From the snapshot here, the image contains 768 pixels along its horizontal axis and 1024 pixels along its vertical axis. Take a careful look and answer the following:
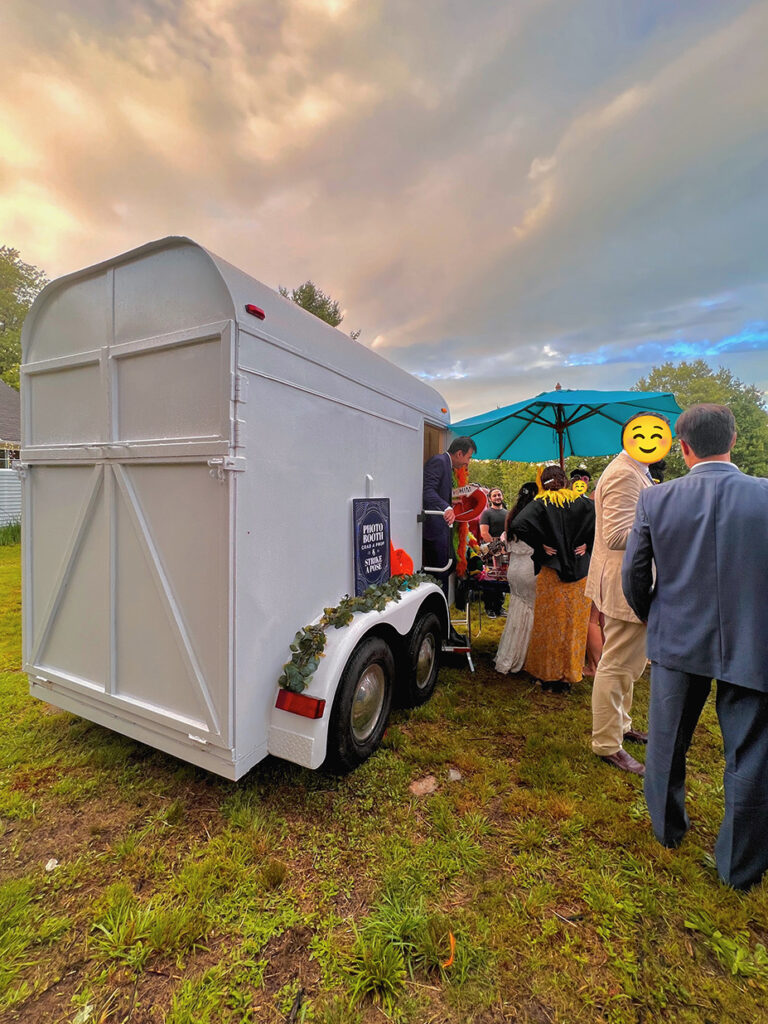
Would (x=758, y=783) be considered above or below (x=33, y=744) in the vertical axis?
above

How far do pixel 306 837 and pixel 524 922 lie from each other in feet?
3.62

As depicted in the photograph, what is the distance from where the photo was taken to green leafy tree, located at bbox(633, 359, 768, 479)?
29.8m

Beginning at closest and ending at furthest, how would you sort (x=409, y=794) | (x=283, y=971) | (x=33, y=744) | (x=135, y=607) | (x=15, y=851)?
(x=283, y=971)
(x=15, y=851)
(x=135, y=607)
(x=409, y=794)
(x=33, y=744)

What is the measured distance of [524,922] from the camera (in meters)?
1.77

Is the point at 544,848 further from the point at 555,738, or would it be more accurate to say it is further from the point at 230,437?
the point at 230,437

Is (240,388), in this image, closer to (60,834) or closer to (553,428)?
(60,834)

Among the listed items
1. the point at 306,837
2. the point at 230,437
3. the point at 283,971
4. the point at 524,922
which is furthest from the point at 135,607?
the point at 524,922

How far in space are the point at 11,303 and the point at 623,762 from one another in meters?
33.7

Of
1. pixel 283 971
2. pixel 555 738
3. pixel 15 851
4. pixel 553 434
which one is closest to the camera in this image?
pixel 283 971

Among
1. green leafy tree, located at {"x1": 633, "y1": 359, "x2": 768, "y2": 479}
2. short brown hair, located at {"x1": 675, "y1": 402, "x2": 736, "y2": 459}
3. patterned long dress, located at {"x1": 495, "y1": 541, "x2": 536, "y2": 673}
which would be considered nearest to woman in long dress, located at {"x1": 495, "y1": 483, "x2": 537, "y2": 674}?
patterned long dress, located at {"x1": 495, "y1": 541, "x2": 536, "y2": 673}

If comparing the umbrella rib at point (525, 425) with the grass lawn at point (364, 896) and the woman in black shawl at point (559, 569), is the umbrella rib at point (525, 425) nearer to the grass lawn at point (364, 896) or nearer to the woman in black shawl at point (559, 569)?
the woman in black shawl at point (559, 569)

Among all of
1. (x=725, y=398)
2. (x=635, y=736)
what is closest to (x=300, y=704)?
(x=635, y=736)

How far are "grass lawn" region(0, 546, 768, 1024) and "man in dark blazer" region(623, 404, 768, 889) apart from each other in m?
0.30

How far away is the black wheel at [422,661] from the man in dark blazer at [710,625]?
5.47 feet
